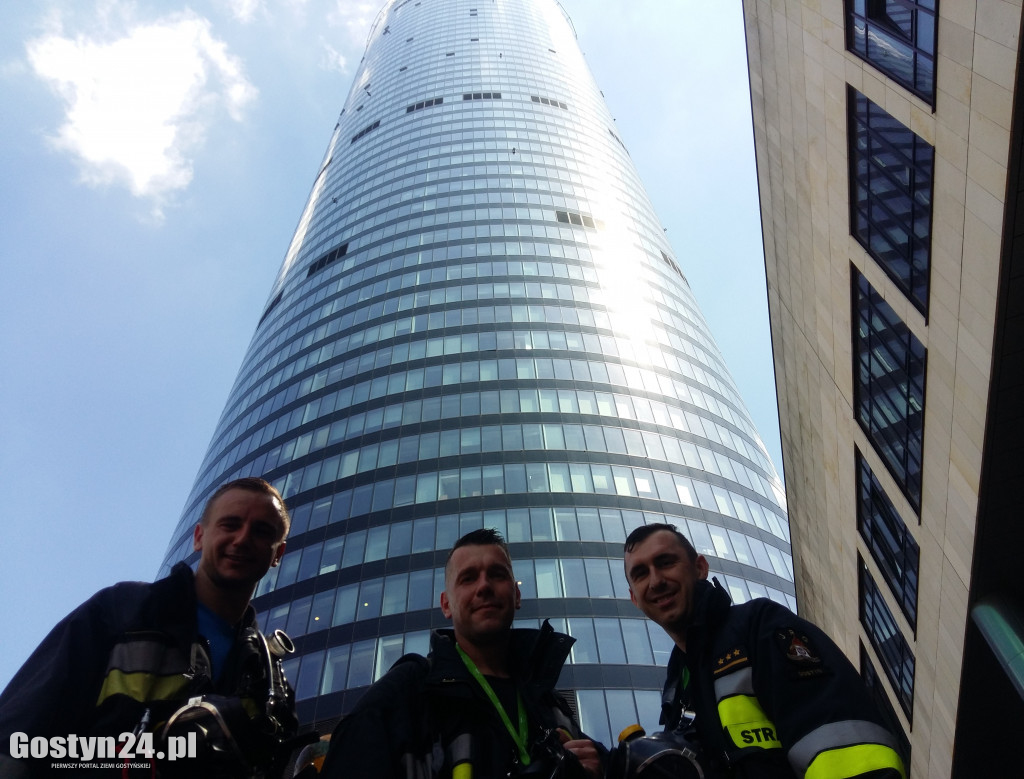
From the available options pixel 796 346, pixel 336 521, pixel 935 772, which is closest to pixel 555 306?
pixel 336 521

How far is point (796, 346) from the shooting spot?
21.2m

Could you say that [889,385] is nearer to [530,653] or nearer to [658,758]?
[530,653]

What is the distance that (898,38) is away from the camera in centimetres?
1161

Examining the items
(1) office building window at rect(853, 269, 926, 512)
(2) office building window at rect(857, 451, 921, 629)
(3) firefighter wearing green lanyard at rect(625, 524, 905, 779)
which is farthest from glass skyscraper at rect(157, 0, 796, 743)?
(3) firefighter wearing green lanyard at rect(625, 524, 905, 779)

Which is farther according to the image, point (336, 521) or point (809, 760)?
point (336, 521)

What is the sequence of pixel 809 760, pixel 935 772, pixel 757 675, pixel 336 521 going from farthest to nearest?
pixel 336 521 < pixel 935 772 < pixel 757 675 < pixel 809 760

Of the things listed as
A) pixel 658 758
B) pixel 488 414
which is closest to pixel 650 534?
pixel 658 758

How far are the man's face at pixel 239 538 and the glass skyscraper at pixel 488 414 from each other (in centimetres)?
2146

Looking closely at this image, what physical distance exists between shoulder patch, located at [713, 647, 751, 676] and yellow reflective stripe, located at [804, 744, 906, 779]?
0.69 m

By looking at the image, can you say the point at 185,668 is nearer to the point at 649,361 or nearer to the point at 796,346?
the point at 796,346

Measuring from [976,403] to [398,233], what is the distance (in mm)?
47034

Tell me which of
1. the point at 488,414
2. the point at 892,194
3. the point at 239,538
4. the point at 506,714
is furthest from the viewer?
the point at 488,414

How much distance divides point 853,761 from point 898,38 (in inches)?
486

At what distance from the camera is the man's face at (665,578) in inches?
184
